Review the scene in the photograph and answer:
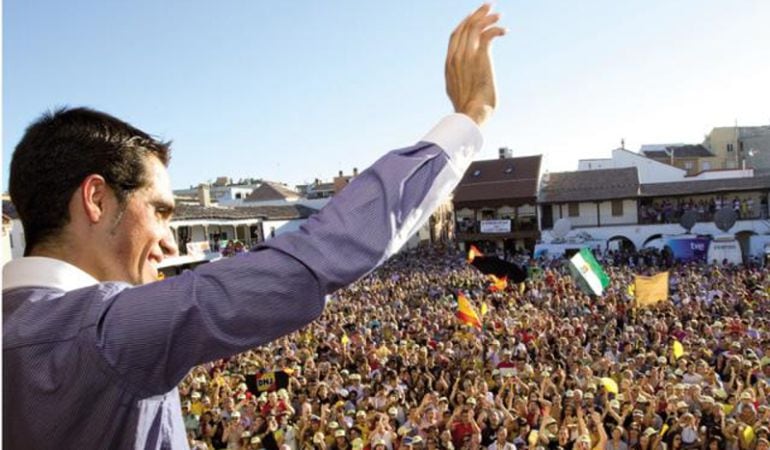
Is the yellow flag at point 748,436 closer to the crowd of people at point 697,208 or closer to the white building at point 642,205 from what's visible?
the white building at point 642,205

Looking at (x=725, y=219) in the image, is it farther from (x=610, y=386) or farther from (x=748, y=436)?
(x=748, y=436)

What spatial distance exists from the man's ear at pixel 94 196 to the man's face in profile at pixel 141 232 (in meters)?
0.02

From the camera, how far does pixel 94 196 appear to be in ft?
3.57

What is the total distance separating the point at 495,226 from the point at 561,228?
14.1 ft

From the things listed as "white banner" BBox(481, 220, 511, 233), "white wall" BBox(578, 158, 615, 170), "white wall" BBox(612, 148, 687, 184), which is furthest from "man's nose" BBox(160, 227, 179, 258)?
"white wall" BBox(578, 158, 615, 170)

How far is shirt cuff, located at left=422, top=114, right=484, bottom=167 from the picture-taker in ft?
3.43

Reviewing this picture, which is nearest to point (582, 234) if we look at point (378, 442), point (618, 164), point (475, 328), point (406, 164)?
point (618, 164)

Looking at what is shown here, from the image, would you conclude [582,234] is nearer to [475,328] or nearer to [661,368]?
[475,328]

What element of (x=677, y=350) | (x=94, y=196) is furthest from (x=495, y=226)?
(x=94, y=196)

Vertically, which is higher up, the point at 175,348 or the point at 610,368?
the point at 175,348

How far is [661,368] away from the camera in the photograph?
9.74 metres

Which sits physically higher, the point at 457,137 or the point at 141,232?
the point at 457,137

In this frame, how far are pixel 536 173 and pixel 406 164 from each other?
41.9 metres

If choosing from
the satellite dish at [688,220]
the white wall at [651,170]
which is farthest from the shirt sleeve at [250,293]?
the white wall at [651,170]
